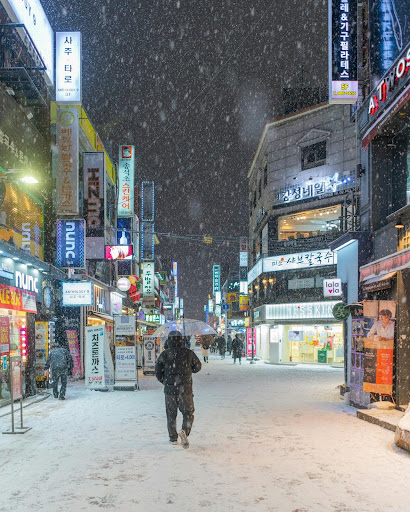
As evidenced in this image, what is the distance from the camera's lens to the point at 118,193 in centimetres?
3688

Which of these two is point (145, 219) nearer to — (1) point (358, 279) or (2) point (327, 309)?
(2) point (327, 309)

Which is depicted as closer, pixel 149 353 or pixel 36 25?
pixel 36 25

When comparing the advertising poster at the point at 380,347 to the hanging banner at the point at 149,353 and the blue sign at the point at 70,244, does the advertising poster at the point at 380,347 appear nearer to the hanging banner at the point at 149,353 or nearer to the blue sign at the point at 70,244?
the blue sign at the point at 70,244

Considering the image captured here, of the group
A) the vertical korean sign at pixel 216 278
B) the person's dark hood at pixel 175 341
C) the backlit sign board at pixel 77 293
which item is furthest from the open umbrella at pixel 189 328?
the vertical korean sign at pixel 216 278

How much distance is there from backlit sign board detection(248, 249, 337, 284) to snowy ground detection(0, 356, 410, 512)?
23.7 meters

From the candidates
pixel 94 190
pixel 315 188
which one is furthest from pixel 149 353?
pixel 315 188

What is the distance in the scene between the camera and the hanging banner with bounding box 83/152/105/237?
23750mm

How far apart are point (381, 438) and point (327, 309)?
87.9ft

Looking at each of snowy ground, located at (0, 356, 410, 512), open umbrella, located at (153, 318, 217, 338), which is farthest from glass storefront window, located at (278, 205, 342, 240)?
snowy ground, located at (0, 356, 410, 512)

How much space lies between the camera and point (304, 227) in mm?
39688

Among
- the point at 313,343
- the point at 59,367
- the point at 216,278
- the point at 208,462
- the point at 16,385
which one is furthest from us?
the point at 216,278

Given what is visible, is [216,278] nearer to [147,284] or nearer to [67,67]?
[147,284]

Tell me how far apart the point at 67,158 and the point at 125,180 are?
14874 mm

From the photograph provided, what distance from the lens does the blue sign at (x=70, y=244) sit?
2089 centimetres
